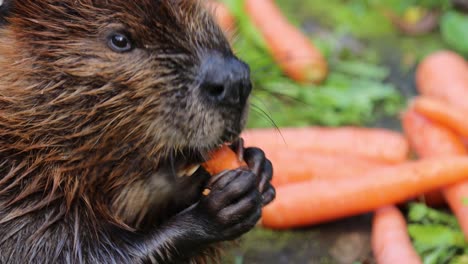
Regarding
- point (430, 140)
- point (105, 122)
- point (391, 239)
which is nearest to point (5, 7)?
point (105, 122)

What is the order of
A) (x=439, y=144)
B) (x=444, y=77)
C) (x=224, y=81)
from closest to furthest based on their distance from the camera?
1. (x=224, y=81)
2. (x=439, y=144)
3. (x=444, y=77)

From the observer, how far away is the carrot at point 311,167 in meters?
4.07

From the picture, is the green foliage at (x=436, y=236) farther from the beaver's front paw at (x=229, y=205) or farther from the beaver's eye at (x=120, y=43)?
the beaver's eye at (x=120, y=43)

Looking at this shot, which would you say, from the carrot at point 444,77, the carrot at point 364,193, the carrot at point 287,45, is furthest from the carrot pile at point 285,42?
the carrot at point 364,193

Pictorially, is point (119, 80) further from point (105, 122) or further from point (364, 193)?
point (364, 193)

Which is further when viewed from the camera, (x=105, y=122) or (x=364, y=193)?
(x=364, y=193)

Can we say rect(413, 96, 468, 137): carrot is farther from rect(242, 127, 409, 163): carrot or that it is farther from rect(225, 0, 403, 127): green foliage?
rect(225, 0, 403, 127): green foliage

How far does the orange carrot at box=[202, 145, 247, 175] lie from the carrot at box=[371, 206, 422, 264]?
3.28 feet

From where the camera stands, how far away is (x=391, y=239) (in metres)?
3.58

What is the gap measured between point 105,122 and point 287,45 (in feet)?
8.88

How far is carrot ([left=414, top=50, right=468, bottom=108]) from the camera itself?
4492 mm

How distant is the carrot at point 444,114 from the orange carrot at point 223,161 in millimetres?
1592

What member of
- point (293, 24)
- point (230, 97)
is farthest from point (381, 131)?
point (230, 97)

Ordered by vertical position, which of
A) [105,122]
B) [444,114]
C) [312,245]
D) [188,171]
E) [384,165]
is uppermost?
[105,122]
